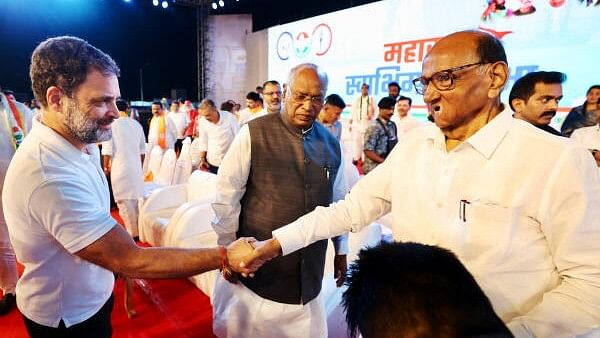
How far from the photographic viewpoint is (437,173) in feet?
3.35

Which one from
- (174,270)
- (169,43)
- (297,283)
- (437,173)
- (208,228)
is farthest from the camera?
(169,43)

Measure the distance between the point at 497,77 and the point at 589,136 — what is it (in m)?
3.77

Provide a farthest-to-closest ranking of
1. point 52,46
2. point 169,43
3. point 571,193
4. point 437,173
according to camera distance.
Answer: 1. point 169,43
2. point 52,46
3. point 437,173
4. point 571,193

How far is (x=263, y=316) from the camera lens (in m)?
1.86

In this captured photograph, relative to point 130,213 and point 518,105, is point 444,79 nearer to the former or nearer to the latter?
point 518,105

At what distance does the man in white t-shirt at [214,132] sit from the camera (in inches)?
217

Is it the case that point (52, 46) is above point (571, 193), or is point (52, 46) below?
above

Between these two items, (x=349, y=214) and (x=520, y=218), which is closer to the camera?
(x=520, y=218)

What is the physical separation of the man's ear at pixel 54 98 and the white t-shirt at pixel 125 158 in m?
2.94

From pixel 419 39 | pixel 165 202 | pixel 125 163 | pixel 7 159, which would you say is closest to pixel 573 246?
pixel 7 159

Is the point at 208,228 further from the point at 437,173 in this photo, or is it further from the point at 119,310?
the point at 437,173

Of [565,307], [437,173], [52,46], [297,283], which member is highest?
[52,46]

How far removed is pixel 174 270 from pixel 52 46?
34.3 inches

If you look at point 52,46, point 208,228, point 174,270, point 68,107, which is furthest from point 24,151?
point 208,228
